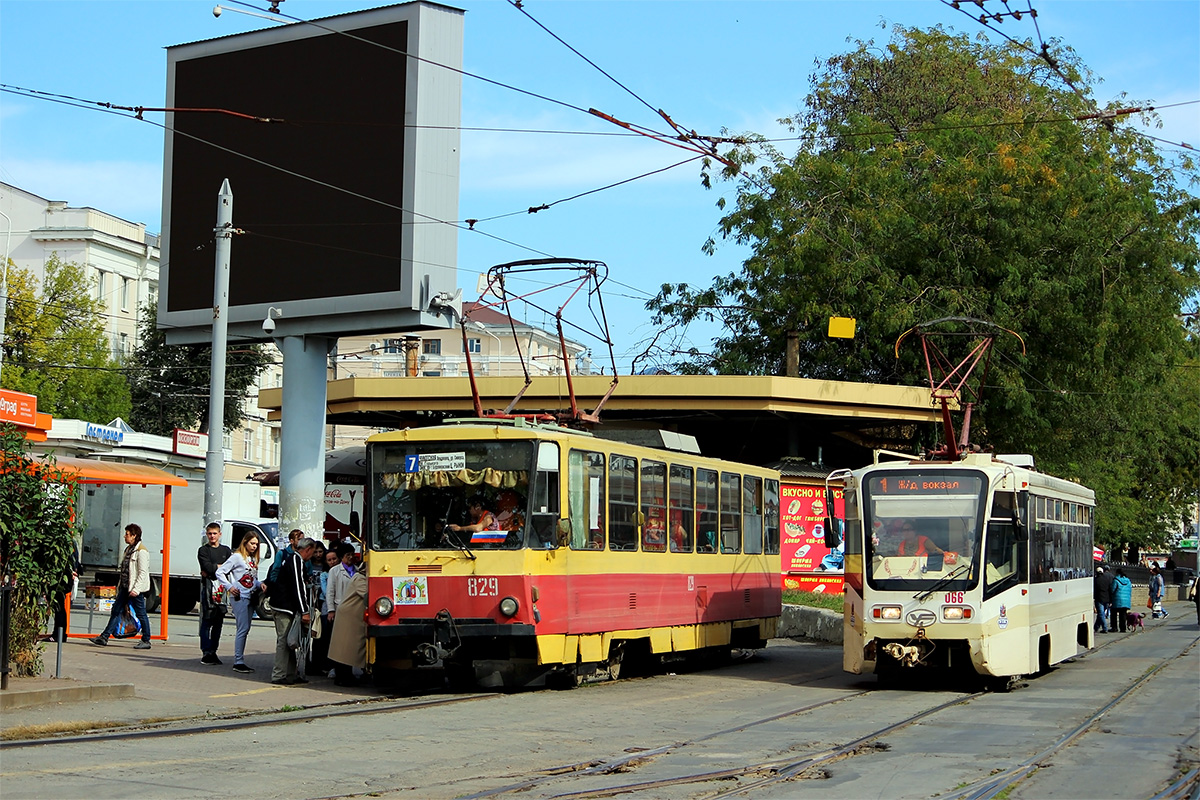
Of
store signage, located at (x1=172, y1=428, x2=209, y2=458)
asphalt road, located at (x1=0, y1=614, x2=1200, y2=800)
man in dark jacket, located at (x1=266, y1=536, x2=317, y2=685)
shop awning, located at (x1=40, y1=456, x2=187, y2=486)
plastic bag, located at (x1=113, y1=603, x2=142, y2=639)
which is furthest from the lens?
store signage, located at (x1=172, y1=428, x2=209, y2=458)

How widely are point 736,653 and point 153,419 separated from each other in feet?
135

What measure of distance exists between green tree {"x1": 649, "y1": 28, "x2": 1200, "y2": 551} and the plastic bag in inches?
754

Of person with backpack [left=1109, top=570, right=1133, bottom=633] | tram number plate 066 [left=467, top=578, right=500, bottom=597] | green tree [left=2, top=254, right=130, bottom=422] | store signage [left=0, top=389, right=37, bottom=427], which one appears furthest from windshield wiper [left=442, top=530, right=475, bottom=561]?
green tree [left=2, top=254, right=130, bottom=422]

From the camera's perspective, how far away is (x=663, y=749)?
11266 mm

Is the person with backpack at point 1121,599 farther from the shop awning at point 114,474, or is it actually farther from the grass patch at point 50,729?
the grass patch at point 50,729

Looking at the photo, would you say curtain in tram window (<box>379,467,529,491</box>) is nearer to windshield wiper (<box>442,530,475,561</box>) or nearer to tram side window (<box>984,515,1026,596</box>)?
windshield wiper (<box>442,530,475,561</box>)

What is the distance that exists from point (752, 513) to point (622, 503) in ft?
17.0

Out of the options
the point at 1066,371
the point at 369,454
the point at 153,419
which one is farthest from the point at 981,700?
the point at 153,419

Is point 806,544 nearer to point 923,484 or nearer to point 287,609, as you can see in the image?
point 923,484

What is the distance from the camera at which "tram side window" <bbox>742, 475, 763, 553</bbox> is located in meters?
21.8

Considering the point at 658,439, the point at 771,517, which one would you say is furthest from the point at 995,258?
the point at 658,439

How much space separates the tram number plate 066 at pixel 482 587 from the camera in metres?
15.4

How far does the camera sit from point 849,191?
36312mm

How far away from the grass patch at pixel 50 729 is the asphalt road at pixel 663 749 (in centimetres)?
62
